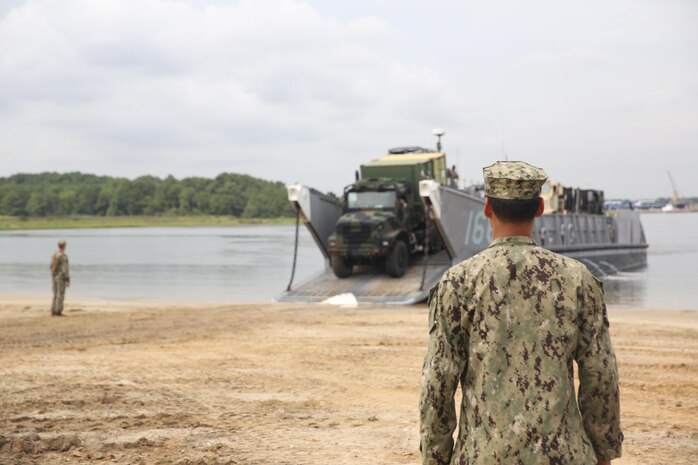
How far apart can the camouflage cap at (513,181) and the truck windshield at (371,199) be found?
15490 millimetres

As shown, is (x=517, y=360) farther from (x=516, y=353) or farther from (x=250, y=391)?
(x=250, y=391)

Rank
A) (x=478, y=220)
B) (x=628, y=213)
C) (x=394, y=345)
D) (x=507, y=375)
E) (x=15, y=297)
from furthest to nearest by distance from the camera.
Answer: (x=628, y=213) < (x=15, y=297) < (x=478, y=220) < (x=394, y=345) < (x=507, y=375)

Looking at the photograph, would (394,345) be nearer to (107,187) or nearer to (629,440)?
(629,440)

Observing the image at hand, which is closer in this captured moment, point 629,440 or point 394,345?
point 629,440

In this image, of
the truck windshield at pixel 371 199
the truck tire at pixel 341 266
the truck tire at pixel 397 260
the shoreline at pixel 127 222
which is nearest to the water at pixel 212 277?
the truck tire at pixel 341 266

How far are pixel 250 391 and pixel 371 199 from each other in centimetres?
1064

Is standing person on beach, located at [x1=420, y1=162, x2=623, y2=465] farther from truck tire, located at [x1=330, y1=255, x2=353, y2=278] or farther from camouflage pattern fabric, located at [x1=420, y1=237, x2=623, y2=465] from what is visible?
truck tire, located at [x1=330, y1=255, x2=353, y2=278]

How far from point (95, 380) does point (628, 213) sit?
26208 mm

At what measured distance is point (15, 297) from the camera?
21.5 m

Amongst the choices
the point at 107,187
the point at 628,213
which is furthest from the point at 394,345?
the point at 107,187

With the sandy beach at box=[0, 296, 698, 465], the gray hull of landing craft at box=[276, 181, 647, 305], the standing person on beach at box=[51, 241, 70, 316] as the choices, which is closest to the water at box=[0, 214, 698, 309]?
the gray hull of landing craft at box=[276, 181, 647, 305]

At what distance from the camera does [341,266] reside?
1822 centimetres

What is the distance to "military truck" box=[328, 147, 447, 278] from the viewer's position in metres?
17.4

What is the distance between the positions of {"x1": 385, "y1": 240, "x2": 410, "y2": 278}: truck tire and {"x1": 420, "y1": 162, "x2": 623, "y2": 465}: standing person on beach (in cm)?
1490
